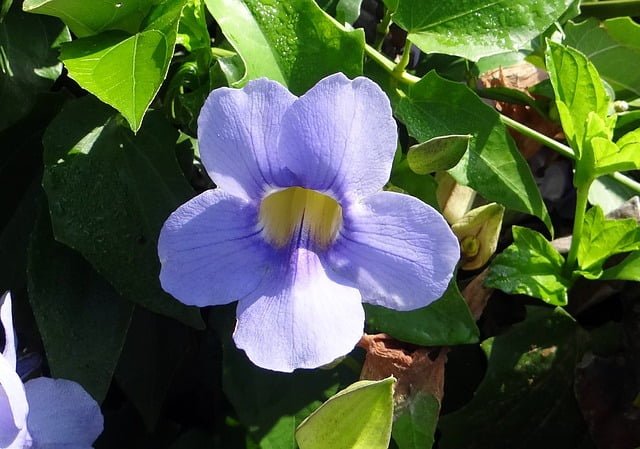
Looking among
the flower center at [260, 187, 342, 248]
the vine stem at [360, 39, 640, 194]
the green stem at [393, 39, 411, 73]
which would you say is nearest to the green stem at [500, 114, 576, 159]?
the vine stem at [360, 39, 640, 194]

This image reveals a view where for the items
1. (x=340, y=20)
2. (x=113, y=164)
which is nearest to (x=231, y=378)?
(x=113, y=164)

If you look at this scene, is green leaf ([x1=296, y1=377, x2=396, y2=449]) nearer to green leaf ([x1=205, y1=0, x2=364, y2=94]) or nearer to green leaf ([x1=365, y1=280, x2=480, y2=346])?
green leaf ([x1=365, y1=280, x2=480, y2=346])

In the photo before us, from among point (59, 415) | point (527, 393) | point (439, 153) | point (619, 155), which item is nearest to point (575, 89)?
point (619, 155)

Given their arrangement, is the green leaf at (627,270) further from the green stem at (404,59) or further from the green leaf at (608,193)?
the green stem at (404,59)

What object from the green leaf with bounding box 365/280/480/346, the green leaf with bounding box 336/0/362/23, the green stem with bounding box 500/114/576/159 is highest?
the green leaf with bounding box 336/0/362/23

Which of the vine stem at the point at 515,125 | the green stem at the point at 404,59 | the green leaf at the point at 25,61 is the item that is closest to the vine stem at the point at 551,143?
the vine stem at the point at 515,125

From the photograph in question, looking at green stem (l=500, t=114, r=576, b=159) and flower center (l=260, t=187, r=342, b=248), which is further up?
flower center (l=260, t=187, r=342, b=248)

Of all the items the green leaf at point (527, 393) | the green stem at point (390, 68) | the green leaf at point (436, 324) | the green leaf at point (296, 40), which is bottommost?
the green leaf at point (527, 393)
